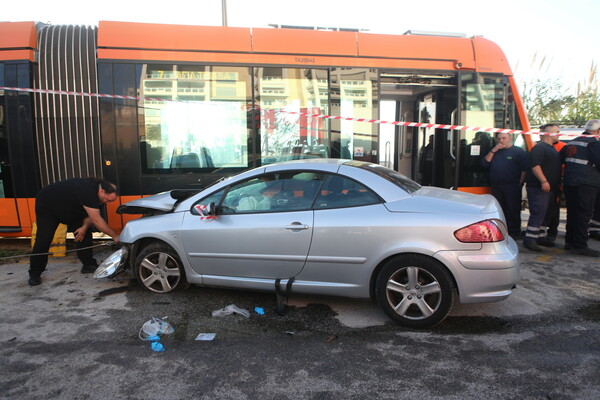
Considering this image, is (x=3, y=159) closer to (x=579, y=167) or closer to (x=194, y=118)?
(x=194, y=118)

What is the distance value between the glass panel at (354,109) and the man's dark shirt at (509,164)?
6.69 feet

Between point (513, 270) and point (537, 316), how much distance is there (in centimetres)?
81

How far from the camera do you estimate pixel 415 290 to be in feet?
11.3

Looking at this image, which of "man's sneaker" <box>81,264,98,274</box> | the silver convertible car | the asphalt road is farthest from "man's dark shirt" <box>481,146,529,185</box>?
"man's sneaker" <box>81,264,98,274</box>

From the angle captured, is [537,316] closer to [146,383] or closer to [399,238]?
[399,238]

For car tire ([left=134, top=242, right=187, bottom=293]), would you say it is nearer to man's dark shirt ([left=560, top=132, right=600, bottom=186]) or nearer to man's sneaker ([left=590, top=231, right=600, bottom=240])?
Result: man's dark shirt ([left=560, top=132, right=600, bottom=186])

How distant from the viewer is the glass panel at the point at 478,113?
261 inches

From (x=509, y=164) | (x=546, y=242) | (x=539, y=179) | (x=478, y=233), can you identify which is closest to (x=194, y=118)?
(x=478, y=233)

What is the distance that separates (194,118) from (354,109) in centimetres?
250

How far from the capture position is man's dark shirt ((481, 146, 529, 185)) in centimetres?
641

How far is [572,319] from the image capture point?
373cm

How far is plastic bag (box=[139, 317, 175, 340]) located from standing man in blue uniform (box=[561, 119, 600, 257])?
584 centimetres

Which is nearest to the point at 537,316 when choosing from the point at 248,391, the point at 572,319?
the point at 572,319

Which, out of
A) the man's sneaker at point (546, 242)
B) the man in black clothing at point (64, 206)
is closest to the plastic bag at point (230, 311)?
the man in black clothing at point (64, 206)
